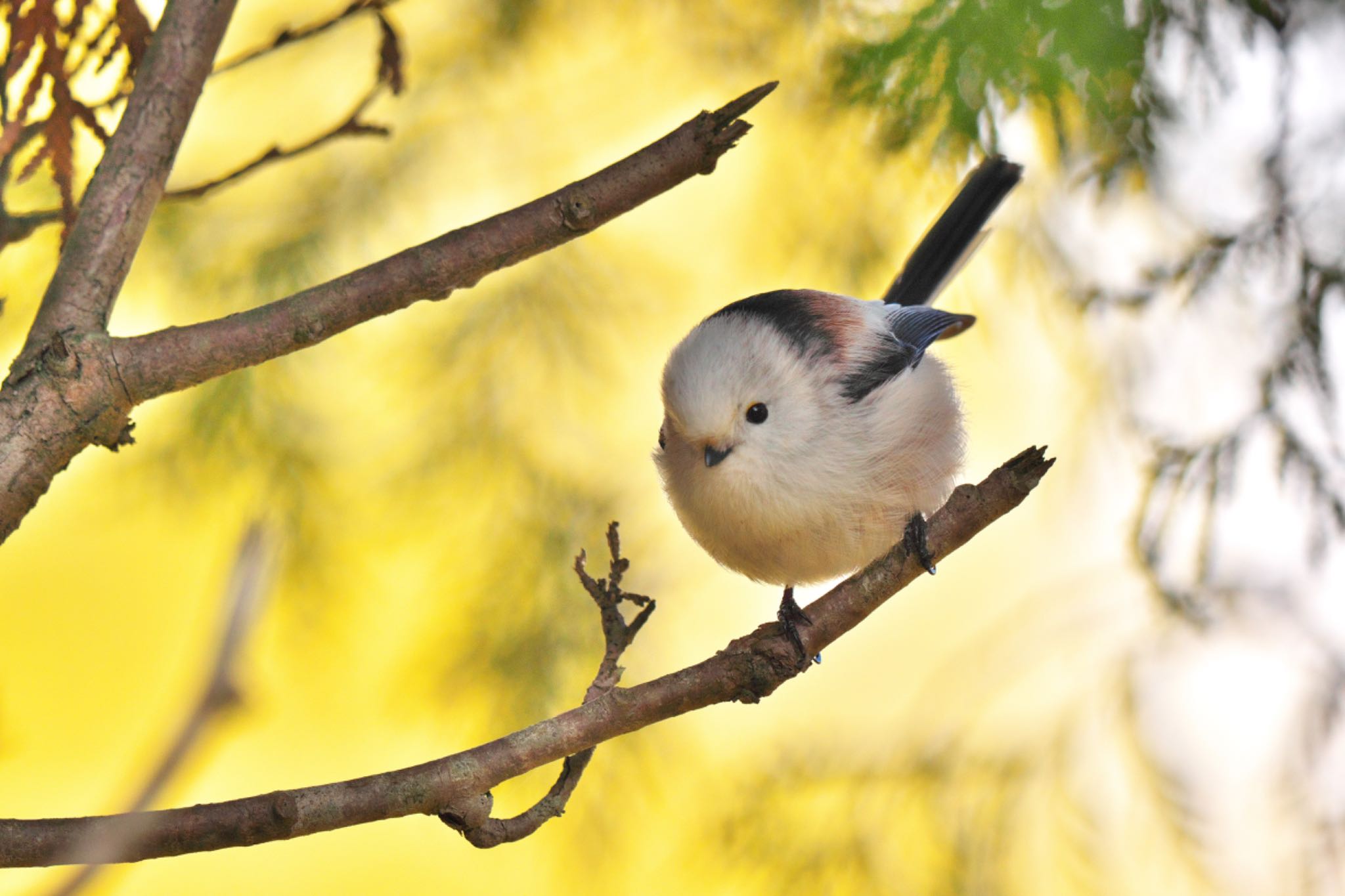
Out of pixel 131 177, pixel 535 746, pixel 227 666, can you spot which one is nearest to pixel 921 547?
pixel 535 746

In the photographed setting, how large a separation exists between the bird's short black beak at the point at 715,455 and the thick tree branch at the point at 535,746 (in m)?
0.17

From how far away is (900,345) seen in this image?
34.3 inches

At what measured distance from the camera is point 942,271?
0.96m

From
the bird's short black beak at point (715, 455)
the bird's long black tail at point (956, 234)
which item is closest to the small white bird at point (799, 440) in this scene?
the bird's short black beak at point (715, 455)

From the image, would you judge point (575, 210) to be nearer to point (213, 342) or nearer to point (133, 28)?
point (213, 342)

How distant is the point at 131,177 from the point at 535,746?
0.33 m

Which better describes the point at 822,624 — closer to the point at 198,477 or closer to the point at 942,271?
the point at 942,271

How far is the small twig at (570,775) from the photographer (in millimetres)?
549

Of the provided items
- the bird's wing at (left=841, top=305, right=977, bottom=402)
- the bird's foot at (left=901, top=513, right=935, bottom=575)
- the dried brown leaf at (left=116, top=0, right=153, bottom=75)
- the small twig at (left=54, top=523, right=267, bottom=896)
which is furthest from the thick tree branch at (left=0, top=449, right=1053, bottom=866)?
the dried brown leaf at (left=116, top=0, right=153, bottom=75)

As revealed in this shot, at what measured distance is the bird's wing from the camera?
2.64 ft

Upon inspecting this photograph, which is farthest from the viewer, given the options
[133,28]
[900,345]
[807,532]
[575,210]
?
[900,345]

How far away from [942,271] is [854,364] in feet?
0.63

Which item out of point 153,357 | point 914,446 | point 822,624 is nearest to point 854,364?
point 914,446

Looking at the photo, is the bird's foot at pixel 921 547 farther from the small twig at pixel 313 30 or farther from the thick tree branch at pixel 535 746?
the small twig at pixel 313 30
